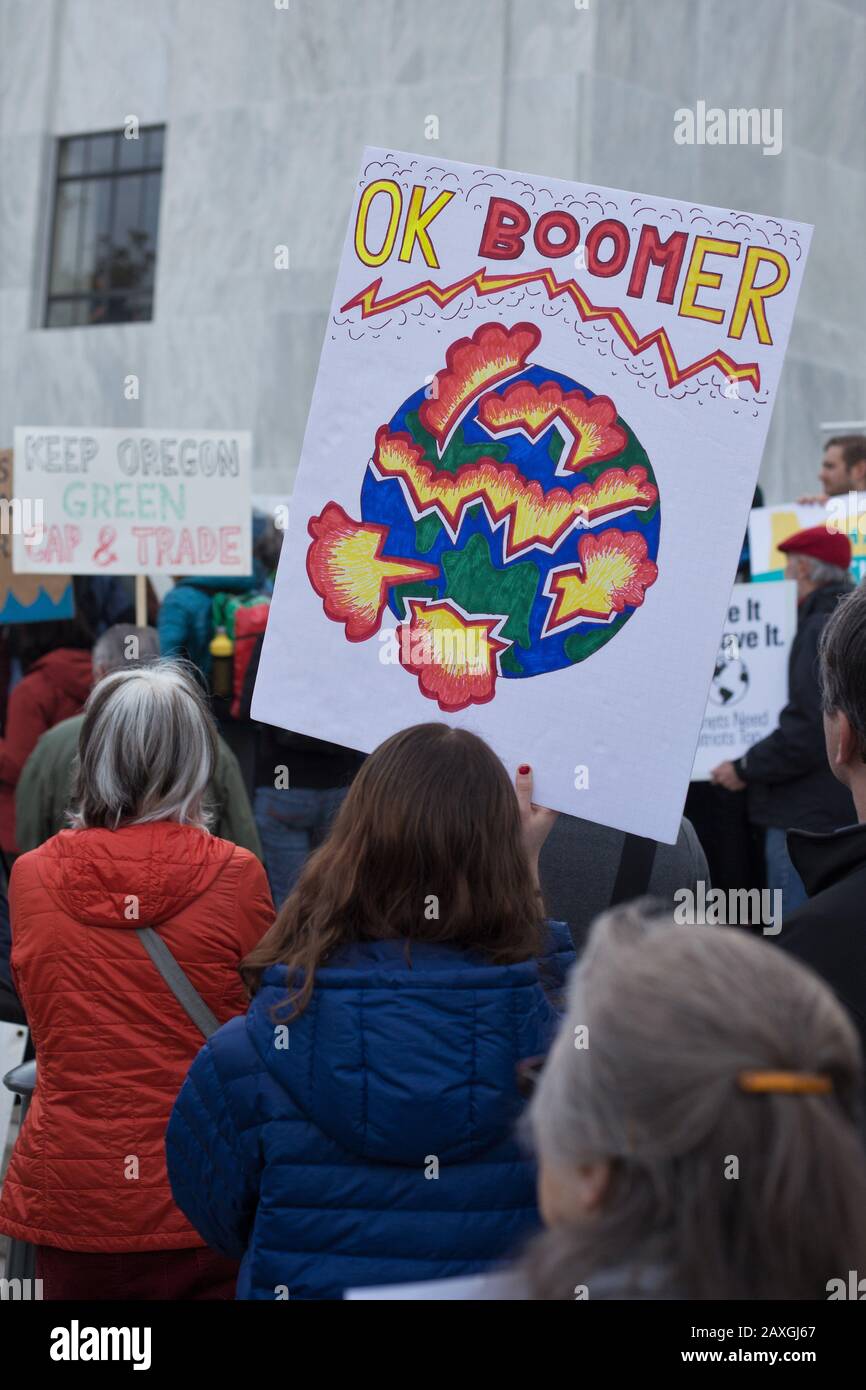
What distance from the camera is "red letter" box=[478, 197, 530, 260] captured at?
10.2ft

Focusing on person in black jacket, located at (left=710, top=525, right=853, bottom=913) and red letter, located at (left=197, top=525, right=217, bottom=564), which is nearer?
person in black jacket, located at (left=710, top=525, right=853, bottom=913)

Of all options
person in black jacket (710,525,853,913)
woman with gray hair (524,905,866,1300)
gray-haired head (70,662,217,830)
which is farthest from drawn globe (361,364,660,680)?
person in black jacket (710,525,853,913)

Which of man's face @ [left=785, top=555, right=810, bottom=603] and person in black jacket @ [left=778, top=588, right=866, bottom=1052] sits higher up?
man's face @ [left=785, top=555, right=810, bottom=603]

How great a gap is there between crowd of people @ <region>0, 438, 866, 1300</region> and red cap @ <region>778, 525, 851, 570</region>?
10.4 feet

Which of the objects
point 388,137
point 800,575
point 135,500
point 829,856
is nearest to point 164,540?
point 135,500

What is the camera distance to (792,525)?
24.9ft

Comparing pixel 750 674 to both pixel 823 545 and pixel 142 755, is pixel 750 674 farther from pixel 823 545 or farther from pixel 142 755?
pixel 142 755

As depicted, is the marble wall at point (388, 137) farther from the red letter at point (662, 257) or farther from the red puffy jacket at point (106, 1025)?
the red puffy jacket at point (106, 1025)

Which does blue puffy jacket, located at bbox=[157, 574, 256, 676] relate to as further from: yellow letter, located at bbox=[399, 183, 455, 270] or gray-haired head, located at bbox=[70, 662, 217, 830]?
yellow letter, located at bbox=[399, 183, 455, 270]

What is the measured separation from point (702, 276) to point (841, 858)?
121cm

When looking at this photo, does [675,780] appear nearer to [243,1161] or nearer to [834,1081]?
[243,1161]

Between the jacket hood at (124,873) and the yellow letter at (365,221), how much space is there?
1139 mm

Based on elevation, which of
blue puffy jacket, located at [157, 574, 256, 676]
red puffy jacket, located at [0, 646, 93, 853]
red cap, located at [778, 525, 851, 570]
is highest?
red cap, located at [778, 525, 851, 570]
